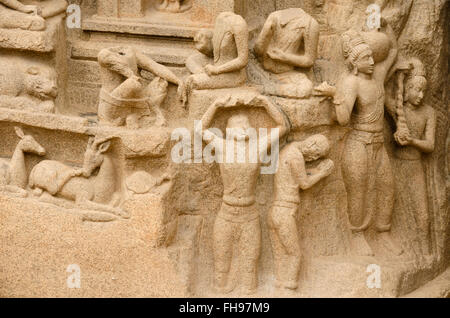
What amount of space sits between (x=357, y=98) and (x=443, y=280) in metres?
1.96

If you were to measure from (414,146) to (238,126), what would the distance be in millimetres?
1787

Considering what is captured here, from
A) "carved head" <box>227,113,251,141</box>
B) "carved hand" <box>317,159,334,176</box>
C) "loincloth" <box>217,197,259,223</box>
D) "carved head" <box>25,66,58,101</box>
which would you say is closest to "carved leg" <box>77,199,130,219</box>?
"loincloth" <box>217,197,259,223</box>

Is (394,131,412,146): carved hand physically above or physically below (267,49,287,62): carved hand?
below

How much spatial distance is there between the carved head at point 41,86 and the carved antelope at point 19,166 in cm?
36

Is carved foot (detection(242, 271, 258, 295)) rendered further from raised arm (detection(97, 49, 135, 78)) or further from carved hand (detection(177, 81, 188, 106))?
raised arm (detection(97, 49, 135, 78))

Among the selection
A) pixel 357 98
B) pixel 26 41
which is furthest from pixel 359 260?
pixel 26 41

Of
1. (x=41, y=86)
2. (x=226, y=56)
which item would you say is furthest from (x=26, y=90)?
(x=226, y=56)

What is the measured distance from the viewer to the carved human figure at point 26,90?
7.88 metres

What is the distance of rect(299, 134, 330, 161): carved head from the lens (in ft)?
25.0

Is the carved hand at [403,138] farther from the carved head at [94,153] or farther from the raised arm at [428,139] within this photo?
the carved head at [94,153]

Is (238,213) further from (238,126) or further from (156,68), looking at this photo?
(156,68)

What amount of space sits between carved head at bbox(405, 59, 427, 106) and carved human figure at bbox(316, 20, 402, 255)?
257 mm

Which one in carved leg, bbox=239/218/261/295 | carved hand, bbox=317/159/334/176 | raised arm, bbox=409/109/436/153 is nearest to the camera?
carved leg, bbox=239/218/261/295

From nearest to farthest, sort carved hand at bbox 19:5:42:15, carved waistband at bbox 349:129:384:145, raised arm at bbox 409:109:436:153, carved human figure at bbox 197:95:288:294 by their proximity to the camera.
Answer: carved human figure at bbox 197:95:288:294 → carved waistband at bbox 349:129:384:145 → carved hand at bbox 19:5:42:15 → raised arm at bbox 409:109:436:153
